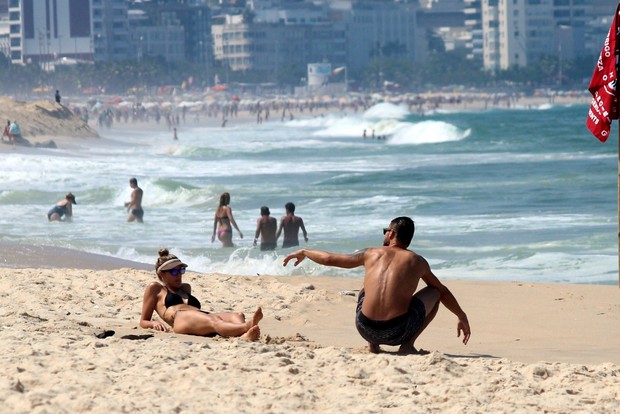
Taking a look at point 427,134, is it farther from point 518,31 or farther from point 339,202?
point 518,31

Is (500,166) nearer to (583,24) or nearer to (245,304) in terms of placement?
(245,304)

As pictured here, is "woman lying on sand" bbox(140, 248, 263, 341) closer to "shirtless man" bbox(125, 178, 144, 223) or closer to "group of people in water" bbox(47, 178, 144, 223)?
"shirtless man" bbox(125, 178, 144, 223)

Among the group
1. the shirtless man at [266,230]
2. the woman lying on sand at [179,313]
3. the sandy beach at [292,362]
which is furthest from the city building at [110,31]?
the woman lying on sand at [179,313]

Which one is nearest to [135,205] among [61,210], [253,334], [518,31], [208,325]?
[61,210]

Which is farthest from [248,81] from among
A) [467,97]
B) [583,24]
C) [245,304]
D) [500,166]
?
[245,304]

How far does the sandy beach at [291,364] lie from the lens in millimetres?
6035

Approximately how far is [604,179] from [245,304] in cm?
2492

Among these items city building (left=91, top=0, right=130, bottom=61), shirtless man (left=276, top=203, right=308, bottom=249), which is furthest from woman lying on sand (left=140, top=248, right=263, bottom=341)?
city building (left=91, top=0, right=130, bottom=61)

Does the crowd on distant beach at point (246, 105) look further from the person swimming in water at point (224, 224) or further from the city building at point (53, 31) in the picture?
the person swimming in water at point (224, 224)

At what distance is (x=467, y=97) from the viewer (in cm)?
15938

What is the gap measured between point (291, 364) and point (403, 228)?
966 mm

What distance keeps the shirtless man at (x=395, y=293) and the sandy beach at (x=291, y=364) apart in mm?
171

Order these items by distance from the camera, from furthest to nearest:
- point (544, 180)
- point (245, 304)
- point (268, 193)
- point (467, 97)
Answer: point (467, 97) < point (544, 180) < point (268, 193) < point (245, 304)

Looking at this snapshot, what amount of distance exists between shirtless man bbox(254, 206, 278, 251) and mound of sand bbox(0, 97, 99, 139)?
31.6 meters
